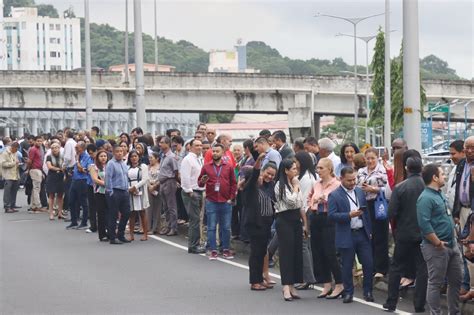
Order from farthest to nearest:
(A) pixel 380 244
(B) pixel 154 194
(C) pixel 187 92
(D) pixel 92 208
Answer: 1. (C) pixel 187 92
2. (D) pixel 92 208
3. (B) pixel 154 194
4. (A) pixel 380 244

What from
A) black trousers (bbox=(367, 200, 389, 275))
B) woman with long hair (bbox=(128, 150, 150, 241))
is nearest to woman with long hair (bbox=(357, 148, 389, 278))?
black trousers (bbox=(367, 200, 389, 275))

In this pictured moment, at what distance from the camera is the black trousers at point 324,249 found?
49.8 feet

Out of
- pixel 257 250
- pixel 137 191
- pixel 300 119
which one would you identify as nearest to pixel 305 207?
pixel 257 250

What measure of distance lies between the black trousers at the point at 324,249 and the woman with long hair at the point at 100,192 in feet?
25.8

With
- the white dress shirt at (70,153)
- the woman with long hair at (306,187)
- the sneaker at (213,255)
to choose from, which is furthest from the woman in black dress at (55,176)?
the woman with long hair at (306,187)

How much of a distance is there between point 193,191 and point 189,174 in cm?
32

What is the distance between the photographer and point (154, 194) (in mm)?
23344

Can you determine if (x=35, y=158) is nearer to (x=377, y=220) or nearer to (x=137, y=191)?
(x=137, y=191)

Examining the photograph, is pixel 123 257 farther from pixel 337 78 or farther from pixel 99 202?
pixel 337 78

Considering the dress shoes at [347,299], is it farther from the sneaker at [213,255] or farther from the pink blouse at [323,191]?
the sneaker at [213,255]

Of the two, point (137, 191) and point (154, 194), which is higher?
point (137, 191)

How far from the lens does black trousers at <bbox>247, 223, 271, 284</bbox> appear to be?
621 inches

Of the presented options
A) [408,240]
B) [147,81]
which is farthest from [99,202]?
[147,81]

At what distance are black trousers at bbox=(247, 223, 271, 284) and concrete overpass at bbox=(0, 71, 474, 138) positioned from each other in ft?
156
